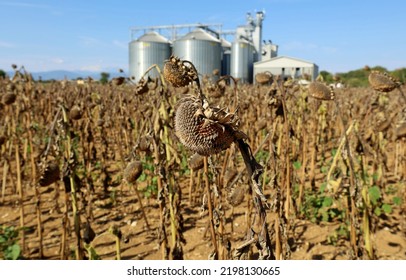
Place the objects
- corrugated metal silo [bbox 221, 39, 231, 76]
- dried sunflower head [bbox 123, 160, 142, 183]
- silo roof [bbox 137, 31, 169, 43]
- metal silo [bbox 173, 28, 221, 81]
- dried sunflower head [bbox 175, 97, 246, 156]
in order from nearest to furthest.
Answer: dried sunflower head [bbox 175, 97, 246, 156]
dried sunflower head [bbox 123, 160, 142, 183]
metal silo [bbox 173, 28, 221, 81]
silo roof [bbox 137, 31, 169, 43]
corrugated metal silo [bbox 221, 39, 231, 76]

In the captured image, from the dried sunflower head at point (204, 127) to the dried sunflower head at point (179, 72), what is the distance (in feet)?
0.57

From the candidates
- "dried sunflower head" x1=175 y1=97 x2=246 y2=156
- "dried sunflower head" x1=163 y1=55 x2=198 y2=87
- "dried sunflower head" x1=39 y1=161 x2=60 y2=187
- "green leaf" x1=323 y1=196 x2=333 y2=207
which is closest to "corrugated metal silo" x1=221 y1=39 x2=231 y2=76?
"green leaf" x1=323 y1=196 x2=333 y2=207

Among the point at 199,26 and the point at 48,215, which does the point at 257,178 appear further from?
the point at 199,26

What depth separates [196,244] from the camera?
11.9 feet

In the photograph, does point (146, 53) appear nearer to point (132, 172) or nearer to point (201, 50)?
point (201, 50)

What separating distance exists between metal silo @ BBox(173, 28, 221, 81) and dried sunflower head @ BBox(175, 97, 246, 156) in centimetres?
3268

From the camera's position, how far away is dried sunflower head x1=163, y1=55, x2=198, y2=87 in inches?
55.7

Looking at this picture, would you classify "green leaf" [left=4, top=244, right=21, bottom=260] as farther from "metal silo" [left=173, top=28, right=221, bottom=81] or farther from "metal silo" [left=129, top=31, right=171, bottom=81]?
"metal silo" [left=129, top=31, right=171, bottom=81]

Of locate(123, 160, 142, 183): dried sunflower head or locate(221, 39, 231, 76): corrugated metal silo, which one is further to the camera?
locate(221, 39, 231, 76): corrugated metal silo

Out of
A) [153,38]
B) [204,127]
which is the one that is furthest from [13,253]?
[153,38]

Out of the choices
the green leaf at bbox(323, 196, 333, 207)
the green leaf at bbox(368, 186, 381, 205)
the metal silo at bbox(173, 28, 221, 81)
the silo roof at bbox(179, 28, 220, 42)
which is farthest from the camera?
the silo roof at bbox(179, 28, 220, 42)

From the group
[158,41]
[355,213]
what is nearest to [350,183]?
[355,213]

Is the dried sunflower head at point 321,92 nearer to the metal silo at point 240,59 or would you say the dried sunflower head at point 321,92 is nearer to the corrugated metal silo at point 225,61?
the metal silo at point 240,59

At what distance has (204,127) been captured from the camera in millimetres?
1175
